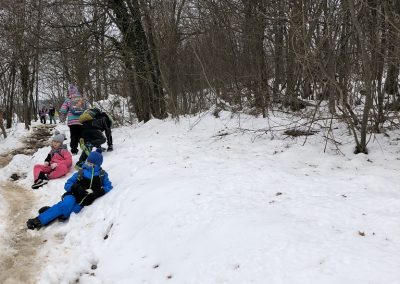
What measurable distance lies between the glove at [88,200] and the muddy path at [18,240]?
0.82m

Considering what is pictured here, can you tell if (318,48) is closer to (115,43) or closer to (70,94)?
(70,94)

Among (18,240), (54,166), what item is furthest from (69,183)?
(54,166)

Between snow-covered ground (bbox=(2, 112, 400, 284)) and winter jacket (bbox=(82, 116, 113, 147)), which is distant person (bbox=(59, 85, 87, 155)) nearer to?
winter jacket (bbox=(82, 116, 113, 147))

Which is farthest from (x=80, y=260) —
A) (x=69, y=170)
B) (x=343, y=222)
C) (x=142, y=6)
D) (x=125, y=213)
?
(x=142, y=6)

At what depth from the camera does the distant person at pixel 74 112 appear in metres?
9.36

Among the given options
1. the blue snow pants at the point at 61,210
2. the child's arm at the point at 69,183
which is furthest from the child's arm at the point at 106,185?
the blue snow pants at the point at 61,210

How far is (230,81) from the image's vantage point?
37.3 ft

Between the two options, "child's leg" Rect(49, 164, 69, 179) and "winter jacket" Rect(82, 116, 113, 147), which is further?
"winter jacket" Rect(82, 116, 113, 147)

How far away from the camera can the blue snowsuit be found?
18.5 ft

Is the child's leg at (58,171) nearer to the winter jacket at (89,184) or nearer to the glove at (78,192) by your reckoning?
the winter jacket at (89,184)

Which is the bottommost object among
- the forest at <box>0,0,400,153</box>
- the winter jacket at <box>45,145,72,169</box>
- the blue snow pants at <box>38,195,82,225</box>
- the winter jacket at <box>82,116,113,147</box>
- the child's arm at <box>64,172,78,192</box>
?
A: the blue snow pants at <box>38,195,82,225</box>

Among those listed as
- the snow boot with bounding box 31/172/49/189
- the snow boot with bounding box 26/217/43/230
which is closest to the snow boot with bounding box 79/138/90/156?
the snow boot with bounding box 31/172/49/189

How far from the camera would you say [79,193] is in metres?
6.05

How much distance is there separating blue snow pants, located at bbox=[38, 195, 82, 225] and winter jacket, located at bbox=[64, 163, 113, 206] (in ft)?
0.62
